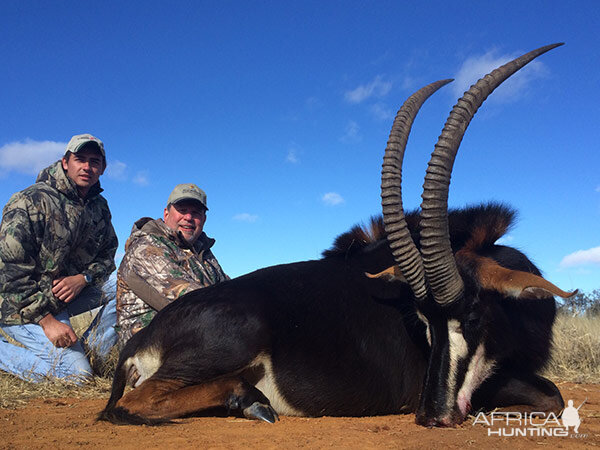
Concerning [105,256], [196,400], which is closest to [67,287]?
[105,256]

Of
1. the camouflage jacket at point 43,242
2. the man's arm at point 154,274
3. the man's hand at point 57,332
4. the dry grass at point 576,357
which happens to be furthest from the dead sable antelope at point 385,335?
the dry grass at point 576,357

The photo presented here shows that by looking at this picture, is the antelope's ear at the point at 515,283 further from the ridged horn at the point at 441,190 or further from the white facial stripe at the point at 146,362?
the white facial stripe at the point at 146,362

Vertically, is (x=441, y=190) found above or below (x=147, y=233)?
below

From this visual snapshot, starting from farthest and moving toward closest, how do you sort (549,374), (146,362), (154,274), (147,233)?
(549,374)
(147,233)
(154,274)
(146,362)

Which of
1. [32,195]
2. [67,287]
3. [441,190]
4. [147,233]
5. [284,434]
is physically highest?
[32,195]

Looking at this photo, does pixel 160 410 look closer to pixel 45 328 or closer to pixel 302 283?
pixel 302 283

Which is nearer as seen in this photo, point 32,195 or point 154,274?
point 154,274

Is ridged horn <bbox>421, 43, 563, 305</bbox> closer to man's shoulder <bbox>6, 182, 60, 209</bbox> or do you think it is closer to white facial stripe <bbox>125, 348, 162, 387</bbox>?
white facial stripe <bbox>125, 348, 162, 387</bbox>

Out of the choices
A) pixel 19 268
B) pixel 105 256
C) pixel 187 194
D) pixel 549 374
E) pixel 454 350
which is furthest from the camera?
pixel 105 256

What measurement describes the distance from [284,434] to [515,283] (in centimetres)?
180

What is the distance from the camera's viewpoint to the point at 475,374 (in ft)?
11.6

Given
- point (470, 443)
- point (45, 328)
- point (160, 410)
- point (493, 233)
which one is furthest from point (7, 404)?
point (493, 233)

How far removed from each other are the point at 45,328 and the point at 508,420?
16.5ft

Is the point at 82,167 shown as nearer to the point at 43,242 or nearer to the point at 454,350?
the point at 43,242
